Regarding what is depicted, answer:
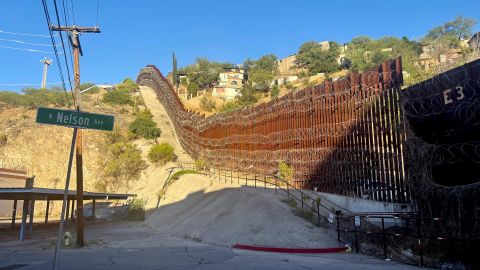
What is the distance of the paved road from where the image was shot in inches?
460

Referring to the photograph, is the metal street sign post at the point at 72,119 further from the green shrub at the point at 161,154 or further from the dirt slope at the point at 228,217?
the green shrub at the point at 161,154

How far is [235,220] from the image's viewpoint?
19.4m

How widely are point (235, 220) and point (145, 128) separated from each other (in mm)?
36665

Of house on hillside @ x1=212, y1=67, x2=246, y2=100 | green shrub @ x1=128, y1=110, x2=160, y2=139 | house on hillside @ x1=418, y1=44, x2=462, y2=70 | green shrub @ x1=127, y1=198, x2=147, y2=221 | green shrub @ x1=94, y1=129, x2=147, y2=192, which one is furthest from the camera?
house on hillside @ x1=212, y1=67, x2=246, y2=100

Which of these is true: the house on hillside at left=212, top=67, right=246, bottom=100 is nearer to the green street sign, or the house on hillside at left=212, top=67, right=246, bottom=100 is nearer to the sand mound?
the sand mound

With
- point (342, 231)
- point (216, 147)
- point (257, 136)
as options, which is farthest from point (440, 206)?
point (216, 147)

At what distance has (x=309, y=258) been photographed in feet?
44.0

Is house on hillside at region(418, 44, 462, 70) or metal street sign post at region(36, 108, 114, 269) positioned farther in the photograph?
house on hillside at region(418, 44, 462, 70)

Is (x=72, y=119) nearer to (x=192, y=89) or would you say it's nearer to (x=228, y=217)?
(x=228, y=217)

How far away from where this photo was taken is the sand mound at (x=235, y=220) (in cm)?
1620

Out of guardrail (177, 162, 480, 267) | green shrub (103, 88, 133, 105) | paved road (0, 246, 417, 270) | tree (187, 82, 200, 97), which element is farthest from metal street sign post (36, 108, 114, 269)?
tree (187, 82, 200, 97)

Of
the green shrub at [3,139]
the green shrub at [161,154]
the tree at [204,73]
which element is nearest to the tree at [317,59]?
the tree at [204,73]

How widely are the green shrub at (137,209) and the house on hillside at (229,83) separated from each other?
52.8 meters

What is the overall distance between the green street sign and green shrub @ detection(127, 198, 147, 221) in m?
26.6
